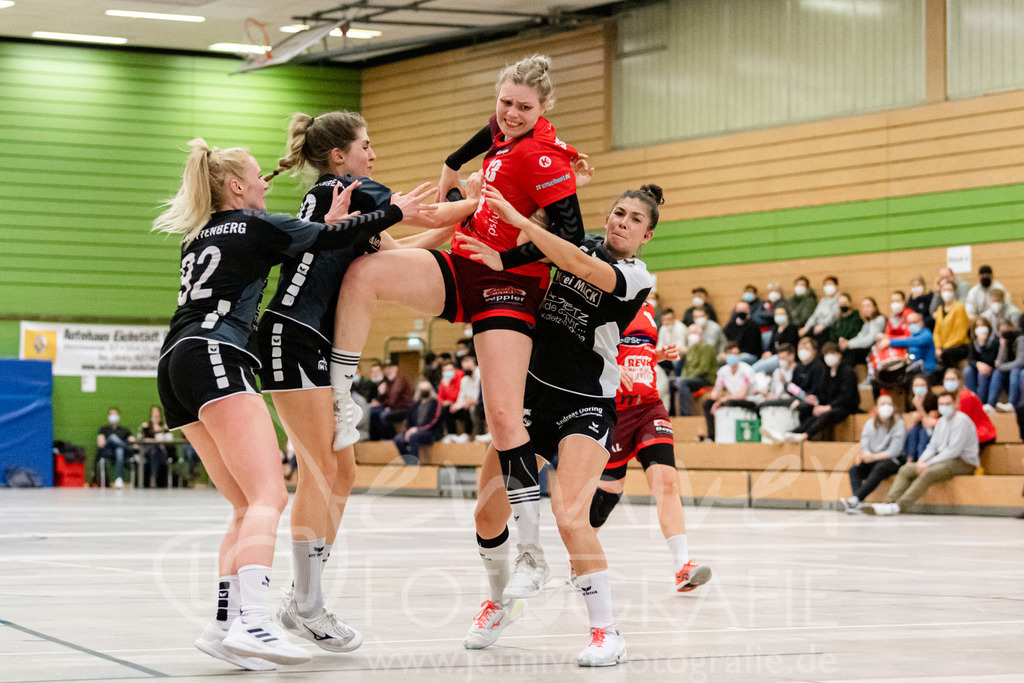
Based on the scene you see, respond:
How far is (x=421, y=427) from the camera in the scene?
71.9ft

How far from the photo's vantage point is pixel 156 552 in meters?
9.85

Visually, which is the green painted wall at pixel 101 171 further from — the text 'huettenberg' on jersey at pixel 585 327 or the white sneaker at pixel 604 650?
the white sneaker at pixel 604 650

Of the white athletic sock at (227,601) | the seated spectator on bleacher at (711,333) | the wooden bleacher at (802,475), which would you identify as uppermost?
the seated spectator on bleacher at (711,333)

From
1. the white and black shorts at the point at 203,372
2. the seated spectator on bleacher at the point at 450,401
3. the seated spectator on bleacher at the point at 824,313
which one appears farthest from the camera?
the seated spectator on bleacher at the point at 450,401

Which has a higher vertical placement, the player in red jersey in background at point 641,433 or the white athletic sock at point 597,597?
the player in red jersey in background at point 641,433

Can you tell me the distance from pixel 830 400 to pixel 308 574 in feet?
44.6

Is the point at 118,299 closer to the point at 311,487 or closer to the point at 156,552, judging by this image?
the point at 156,552

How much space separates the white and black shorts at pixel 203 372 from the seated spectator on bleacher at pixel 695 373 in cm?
1571

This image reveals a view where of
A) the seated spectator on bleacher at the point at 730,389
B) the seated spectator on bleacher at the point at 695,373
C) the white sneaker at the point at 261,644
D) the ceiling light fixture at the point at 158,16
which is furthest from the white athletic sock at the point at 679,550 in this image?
the ceiling light fixture at the point at 158,16

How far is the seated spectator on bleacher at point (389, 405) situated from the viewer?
23.4 m

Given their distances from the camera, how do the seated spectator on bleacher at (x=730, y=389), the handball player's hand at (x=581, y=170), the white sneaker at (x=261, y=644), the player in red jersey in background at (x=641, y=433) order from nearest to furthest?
the white sneaker at (x=261, y=644) < the handball player's hand at (x=581, y=170) < the player in red jersey in background at (x=641, y=433) < the seated spectator on bleacher at (x=730, y=389)

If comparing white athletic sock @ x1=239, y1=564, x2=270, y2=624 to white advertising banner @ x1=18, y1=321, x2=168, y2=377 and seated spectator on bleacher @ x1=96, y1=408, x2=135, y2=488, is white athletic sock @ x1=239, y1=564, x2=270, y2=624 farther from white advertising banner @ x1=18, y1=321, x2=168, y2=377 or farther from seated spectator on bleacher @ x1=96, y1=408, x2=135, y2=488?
white advertising banner @ x1=18, y1=321, x2=168, y2=377

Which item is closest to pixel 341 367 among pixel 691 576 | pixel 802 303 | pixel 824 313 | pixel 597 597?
pixel 597 597

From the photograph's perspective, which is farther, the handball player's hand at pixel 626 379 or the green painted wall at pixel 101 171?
the green painted wall at pixel 101 171
